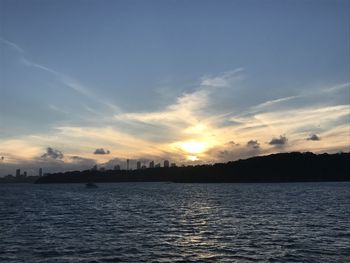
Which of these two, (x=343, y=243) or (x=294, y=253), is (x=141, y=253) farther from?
(x=343, y=243)

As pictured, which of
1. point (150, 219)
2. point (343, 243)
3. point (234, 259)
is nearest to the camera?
point (234, 259)

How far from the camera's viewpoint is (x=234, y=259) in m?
36.7

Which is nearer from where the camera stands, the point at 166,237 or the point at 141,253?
the point at 141,253

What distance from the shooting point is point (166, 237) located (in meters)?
50.2

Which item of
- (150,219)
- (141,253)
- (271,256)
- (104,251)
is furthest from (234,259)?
(150,219)

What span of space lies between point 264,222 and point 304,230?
9559mm

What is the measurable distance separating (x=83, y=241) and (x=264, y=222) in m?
27.1

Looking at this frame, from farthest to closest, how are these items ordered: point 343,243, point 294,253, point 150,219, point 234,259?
point 150,219
point 343,243
point 294,253
point 234,259

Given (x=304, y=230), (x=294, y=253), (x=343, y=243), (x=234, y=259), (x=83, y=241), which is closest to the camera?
(x=234, y=259)

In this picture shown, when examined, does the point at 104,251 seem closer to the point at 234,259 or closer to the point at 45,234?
the point at 234,259

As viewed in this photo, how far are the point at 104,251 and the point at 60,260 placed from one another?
5131 millimetres

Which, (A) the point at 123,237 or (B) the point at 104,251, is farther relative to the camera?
(A) the point at 123,237

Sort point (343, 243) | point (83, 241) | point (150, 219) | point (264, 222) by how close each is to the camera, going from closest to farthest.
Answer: point (343, 243) < point (83, 241) < point (264, 222) < point (150, 219)

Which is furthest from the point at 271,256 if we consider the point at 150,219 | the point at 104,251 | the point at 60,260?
the point at 150,219
